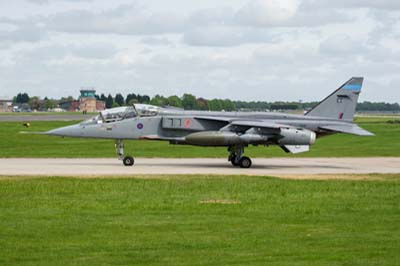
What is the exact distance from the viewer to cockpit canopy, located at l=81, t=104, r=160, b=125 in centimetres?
3014

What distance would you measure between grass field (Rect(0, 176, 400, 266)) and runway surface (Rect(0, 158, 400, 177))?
4.58 m

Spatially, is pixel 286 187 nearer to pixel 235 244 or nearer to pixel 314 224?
pixel 314 224

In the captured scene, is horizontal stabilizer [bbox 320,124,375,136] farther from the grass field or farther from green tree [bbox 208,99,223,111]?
green tree [bbox 208,99,223,111]

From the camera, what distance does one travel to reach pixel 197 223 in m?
14.3

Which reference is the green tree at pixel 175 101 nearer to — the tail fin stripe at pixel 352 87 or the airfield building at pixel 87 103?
the tail fin stripe at pixel 352 87

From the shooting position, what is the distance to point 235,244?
1238 centimetres

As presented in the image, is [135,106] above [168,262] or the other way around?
above

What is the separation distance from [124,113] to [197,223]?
1625 centimetres

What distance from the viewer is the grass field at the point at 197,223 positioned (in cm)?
1147

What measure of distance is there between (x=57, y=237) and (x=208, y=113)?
18447 millimetres

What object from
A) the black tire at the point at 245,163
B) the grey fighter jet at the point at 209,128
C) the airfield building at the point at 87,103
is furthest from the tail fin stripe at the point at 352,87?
the airfield building at the point at 87,103

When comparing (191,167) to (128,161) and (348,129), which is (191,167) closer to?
(128,161)

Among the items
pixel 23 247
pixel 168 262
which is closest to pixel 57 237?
pixel 23 247

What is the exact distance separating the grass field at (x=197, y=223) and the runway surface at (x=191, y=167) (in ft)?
15.0
